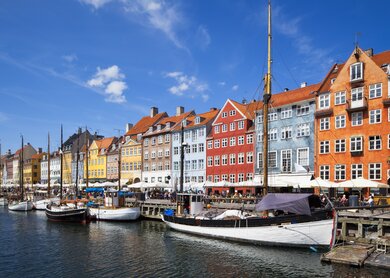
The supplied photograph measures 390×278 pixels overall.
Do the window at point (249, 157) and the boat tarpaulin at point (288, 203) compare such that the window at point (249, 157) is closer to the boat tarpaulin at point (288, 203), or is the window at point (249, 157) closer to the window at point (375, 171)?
the window at point (375, 171)

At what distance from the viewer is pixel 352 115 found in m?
42.4

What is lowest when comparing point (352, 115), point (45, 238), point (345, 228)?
point (45, 238)

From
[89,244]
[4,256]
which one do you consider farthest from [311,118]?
[4,256]

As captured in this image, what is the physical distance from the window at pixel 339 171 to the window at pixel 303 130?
575 cm

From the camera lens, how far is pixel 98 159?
88625 millimetres

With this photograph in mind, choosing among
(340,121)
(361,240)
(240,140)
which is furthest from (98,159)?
(361,240)

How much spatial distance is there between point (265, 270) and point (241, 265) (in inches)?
63.8

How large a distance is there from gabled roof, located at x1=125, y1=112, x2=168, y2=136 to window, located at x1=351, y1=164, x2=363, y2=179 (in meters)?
44.6

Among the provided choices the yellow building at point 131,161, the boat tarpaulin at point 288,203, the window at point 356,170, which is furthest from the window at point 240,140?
the boat tarpaulin at point 288,203

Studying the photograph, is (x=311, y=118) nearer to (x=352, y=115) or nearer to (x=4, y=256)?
(x=352, y=115)

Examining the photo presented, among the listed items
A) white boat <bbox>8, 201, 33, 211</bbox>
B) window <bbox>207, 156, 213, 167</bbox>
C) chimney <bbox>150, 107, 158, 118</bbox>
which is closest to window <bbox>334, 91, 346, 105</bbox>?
window <bbox>207, 156, 213, 167</bbox>

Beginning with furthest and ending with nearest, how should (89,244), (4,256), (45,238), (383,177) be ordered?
1. (383,177)
2. (45,238)
3. (89,244)
4. (4,256)

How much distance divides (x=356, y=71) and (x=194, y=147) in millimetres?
30308

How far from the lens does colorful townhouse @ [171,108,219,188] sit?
6216 centimetres
